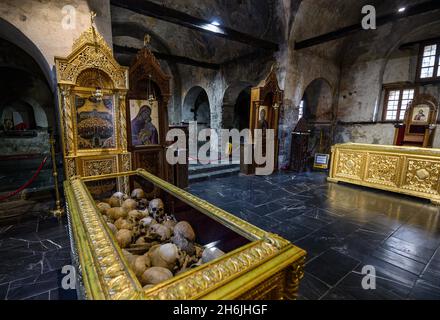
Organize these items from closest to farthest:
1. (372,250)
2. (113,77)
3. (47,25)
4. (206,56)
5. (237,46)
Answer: (372,250)
(47,25)
(113,77)
(237,46)
(206,56)

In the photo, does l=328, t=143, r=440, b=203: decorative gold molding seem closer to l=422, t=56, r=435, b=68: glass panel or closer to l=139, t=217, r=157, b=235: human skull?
l=422, t=56, r=435, b=68: glass panel

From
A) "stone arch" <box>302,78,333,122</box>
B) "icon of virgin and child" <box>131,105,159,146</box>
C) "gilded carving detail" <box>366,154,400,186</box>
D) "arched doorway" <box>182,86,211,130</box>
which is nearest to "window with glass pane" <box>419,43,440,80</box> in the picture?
"stone arch" <box>302,78,333,122</box>

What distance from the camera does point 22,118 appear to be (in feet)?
45.1

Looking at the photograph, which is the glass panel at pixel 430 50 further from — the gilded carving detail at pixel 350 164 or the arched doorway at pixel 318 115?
the gilded carving detail at pixel 350 164

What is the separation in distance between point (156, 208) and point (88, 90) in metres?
3.17

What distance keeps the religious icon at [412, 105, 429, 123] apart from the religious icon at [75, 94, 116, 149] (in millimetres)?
10494

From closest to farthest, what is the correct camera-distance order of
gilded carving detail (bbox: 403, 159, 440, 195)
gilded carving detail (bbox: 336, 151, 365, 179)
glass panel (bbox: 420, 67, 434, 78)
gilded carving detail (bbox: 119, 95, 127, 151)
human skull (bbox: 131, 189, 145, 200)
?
human skull (bbox: 131, 189, 145, 200) < gilded carving detail (bbox: 119, 95, 127, 151) < gilded carving detail (bbox: 403, 159, 440, 195) < gilded carving detail (bbox: 336, 151, 365, 179) < glass panel (bbox: 420, 67, 434, 78)

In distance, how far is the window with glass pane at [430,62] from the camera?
27.2 feet

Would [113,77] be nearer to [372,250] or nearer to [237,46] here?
[372,250]

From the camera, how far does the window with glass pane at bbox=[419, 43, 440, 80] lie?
27.2ft

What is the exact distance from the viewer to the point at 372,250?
3.01 m

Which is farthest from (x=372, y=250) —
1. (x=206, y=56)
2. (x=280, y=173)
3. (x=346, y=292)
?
(x=206, y=56)

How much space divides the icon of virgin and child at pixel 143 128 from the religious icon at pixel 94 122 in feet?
2.18
